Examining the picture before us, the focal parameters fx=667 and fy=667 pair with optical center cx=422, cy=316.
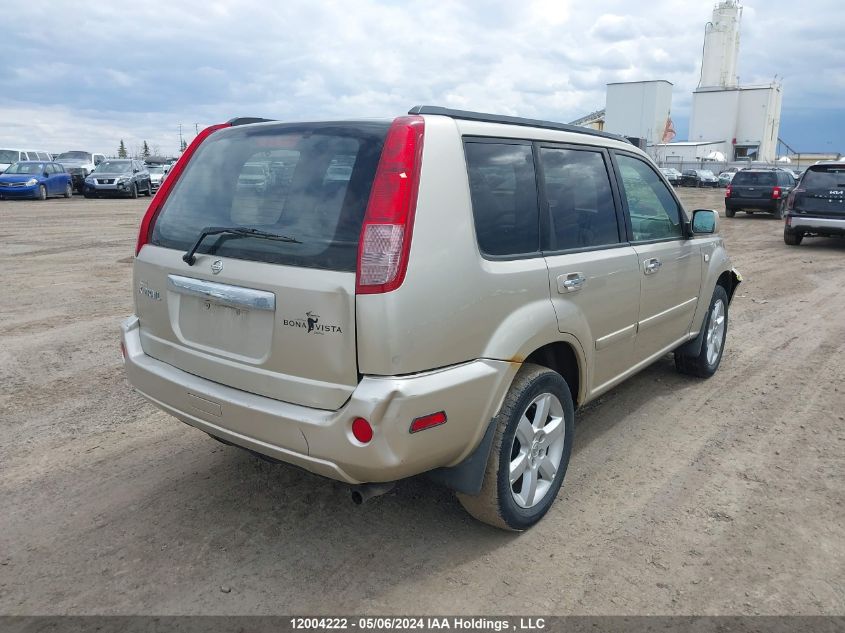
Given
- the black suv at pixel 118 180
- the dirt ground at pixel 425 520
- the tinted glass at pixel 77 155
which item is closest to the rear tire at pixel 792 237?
the dirt ground at pixel 425 520

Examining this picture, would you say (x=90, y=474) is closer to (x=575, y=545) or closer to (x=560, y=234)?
(x=575, y=545)

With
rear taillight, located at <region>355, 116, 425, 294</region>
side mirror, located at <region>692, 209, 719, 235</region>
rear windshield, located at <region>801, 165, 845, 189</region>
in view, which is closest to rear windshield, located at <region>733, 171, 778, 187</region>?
rear windshield, located at <region>801, 165, 845, 189</region>

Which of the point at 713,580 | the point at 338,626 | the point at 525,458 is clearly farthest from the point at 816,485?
the point at 338,626

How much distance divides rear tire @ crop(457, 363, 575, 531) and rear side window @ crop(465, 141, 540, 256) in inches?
23.7

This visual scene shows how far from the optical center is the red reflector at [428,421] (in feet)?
8.21

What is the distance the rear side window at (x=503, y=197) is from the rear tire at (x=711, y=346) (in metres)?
2.70

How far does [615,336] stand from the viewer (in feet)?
12.3

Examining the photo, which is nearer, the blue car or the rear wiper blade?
the rear wiper blade

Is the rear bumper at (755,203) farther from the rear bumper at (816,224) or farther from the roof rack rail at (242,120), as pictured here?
the roof rack rail at (242,120)

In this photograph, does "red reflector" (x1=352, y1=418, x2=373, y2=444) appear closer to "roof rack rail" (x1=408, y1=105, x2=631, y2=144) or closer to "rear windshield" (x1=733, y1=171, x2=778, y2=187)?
"roof rack rail" (x1=408, y1=105, x2=631, y2=144)

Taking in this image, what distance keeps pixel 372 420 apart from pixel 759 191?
23.1m

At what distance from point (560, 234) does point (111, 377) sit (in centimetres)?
381

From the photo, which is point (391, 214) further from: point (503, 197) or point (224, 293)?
point (224, 293)

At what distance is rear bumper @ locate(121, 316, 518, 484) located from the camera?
96.7 inches
